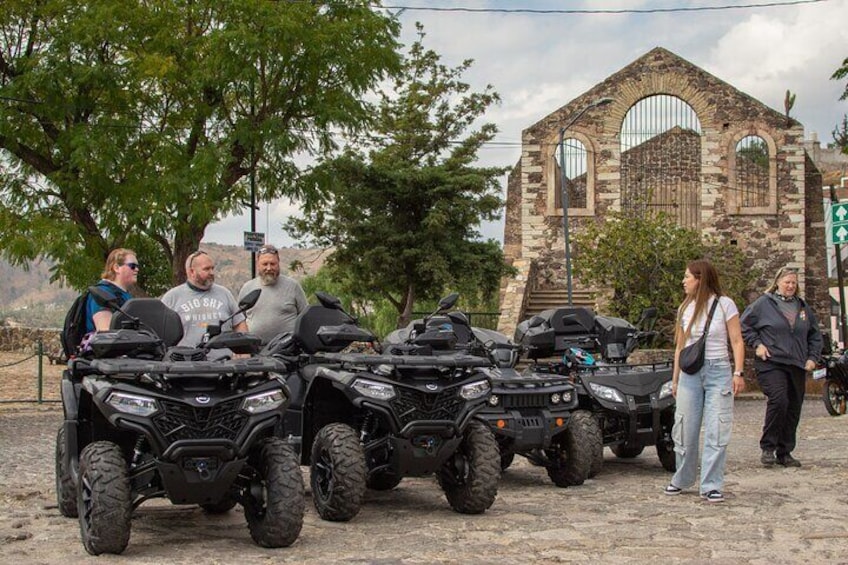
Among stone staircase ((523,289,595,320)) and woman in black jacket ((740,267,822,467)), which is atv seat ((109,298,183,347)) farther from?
stone staircase ((523,289,595,320))

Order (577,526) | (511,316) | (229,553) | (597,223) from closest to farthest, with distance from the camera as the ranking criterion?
1. (229,553)
2. (577,526)
3. (511,316)
4. (597,223)

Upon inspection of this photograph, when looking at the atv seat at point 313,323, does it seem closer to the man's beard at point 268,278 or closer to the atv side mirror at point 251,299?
the man's beard at point 268,278

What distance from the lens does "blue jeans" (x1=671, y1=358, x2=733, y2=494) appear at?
929 cm

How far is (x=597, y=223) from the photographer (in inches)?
1470

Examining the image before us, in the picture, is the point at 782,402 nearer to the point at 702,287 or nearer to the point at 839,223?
the point at 702,287

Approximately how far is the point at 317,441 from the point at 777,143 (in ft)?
106

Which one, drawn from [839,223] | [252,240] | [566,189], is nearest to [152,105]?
[252,240]

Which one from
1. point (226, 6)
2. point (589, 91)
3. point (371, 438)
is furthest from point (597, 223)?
point (371, 438)

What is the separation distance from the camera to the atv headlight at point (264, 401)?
7.32 metres

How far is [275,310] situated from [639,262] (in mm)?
22512

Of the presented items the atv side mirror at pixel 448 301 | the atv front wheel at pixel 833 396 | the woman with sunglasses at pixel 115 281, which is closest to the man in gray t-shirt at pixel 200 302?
the woman with sunglasses at pixel 115 281

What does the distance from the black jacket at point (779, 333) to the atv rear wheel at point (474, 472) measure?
3817 millimetres

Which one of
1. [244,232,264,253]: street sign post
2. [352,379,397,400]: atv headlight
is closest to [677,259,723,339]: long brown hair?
[352,379,397,400]: atv headlight

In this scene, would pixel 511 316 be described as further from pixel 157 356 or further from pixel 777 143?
pixel 157 356
